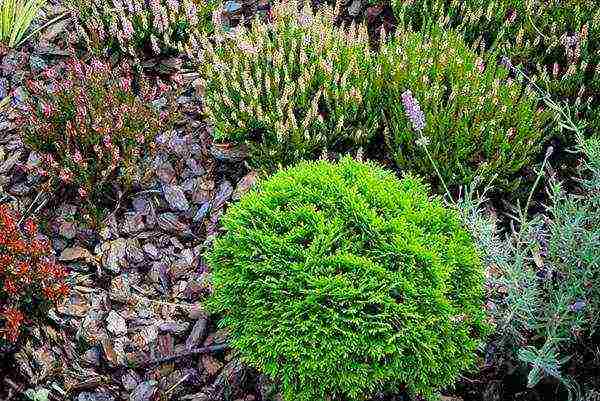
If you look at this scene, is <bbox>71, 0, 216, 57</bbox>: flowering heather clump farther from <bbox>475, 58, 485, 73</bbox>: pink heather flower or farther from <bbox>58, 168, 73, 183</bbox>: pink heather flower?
<bbox>475, 58, 485, 73</bbox>: pink heather flower

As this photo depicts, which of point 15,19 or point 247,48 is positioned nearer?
point 247,48

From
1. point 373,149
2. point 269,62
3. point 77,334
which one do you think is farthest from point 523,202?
point 77,334

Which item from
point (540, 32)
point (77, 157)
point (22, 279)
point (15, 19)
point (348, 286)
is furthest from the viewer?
point (15, 19)

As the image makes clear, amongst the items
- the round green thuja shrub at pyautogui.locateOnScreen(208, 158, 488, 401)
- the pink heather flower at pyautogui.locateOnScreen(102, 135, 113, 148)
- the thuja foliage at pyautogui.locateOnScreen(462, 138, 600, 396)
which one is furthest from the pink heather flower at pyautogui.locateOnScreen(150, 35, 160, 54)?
the thuja foliage at pyautogui.locateOnScreen(462, 138, 600, 396)

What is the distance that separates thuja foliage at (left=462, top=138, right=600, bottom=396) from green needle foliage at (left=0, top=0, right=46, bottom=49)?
9.20ft

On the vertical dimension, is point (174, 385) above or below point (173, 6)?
below

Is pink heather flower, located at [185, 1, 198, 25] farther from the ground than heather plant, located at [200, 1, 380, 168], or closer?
farther from the ground

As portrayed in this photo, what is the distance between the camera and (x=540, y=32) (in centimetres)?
381

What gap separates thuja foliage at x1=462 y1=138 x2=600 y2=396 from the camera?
8.82 feet

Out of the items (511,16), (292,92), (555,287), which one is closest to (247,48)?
(292,92)

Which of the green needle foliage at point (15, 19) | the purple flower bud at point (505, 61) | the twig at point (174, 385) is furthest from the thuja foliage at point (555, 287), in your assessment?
the green needle foliage at point (15, 19)

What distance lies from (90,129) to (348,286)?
62.2 inches

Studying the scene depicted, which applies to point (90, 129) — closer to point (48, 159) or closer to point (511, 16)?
point (48, 159)

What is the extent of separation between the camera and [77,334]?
3268mm
